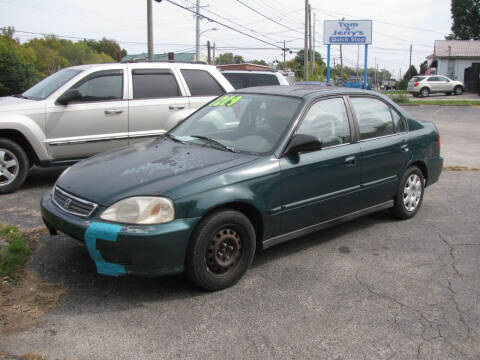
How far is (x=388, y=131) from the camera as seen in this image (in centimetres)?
541

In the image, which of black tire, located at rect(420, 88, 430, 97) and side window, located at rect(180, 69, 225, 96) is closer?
side window, located at rect(180, 69, 225, 96)

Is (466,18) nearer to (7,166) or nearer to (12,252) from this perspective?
(7,166)

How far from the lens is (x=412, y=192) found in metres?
5.76

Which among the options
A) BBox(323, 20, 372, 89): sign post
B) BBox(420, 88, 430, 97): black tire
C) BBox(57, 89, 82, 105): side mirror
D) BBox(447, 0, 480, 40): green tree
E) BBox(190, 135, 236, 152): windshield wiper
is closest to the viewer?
BBox(190, 135, 236, 152): windshield wiper

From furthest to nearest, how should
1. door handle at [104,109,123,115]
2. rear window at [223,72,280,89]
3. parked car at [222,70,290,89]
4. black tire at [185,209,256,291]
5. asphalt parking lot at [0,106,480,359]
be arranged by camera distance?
rear window at [223,72,280,89] < parked car at [222,70,290,89] < door handle at [104,109,123,115] < black tire at [185,209,256,291] < asphalt parking lot at [0,106,480,359]

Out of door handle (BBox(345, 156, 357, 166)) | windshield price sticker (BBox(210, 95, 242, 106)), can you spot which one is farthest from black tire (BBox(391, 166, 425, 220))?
windshield price sticker (BBox(210, 95, 242, 106))

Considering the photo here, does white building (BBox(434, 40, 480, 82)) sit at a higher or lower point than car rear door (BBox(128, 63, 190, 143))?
→ higher

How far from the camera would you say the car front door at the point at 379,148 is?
505 centimetres

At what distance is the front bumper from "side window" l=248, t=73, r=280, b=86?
882cm

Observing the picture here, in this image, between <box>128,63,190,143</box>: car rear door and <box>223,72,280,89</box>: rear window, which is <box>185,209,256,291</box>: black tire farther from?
<box>223,72,280,89</box>: rear window

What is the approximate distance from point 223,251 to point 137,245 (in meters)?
0.73

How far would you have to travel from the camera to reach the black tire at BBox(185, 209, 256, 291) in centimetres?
360

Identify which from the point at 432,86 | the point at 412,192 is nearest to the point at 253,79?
the point at 412,192

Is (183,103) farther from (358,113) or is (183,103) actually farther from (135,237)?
(135,237)
